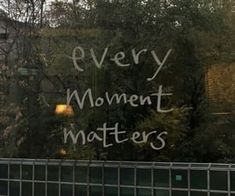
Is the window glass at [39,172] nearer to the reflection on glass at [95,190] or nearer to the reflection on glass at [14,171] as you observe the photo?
the reflection on glass at [14,171]

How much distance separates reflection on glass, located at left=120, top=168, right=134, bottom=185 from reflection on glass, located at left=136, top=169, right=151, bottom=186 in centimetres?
10

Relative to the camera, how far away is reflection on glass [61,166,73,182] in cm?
913

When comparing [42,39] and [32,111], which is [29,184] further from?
[42,39]

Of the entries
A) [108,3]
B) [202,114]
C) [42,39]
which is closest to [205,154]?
[202,114]

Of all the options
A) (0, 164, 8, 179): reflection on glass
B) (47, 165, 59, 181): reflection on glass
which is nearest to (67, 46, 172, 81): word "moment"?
(47, 165, 59, 181): reflection on glass

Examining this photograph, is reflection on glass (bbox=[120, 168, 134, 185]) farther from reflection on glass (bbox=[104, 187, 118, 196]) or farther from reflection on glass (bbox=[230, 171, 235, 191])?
reflection on glass (bbox=[230, 171, 235, 191])

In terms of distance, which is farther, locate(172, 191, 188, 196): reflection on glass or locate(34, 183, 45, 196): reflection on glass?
locate(34, 183, 45, 196): reflection on glass

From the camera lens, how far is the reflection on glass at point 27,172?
9.53 m

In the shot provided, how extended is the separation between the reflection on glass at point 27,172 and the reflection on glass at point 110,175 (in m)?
1.49

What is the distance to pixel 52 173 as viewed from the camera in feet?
30.5

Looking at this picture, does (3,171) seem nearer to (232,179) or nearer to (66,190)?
(66,190)

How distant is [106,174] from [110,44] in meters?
2.02

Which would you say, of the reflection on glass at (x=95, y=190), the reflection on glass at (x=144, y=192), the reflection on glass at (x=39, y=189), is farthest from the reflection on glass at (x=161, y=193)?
the reflection on glass at (x=39, y=189)

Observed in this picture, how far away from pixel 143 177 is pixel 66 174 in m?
1.41
